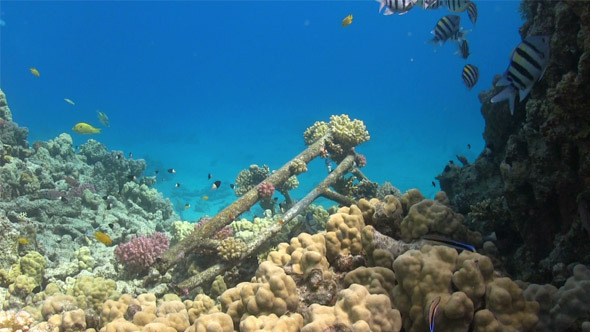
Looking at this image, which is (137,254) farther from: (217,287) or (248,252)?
(248,252)

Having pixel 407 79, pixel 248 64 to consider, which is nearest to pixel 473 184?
pixel 407 79

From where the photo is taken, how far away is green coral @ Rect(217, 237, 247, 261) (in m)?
5.76

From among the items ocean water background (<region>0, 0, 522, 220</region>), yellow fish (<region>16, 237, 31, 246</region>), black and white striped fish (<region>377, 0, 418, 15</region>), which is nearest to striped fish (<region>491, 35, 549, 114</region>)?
black and white striped fish (<region>377, 0, 418, 15</region>)

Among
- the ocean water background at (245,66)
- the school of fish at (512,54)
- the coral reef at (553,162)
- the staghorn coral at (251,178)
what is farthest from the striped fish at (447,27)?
the ocean water background at (245,66)

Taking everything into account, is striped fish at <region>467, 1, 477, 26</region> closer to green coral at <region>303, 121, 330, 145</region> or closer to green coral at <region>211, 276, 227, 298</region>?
green coral at <region>303, 121, 330, 145</region>

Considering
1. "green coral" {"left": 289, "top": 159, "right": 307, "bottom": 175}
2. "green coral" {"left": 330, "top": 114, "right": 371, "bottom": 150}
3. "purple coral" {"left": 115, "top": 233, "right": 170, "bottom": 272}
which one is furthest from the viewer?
"green coral" {"left": 330, "top": 114, "right": 371, "bottom": 150}

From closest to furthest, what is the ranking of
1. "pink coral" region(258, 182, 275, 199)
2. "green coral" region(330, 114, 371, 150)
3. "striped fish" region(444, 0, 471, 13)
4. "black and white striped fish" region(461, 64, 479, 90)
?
"striped fish" region(444, 0, 471, 13) → "black and white striped fish" region(461, 64, 479, 90) → "pink coral" region(258, 182, 275, 199) → "green coral" region(330, 114, 371, 150)

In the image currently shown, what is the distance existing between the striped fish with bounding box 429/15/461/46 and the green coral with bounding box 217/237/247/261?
Result: 17.9 ft

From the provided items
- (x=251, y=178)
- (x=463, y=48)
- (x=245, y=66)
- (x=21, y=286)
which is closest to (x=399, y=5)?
(x=463, y=48)

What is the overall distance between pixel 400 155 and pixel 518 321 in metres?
67.3

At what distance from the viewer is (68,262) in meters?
7.85

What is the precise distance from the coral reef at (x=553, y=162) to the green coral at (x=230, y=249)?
4.15 metres

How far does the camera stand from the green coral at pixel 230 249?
18.9 feet

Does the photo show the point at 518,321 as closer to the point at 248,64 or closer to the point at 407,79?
the point at 407,79
